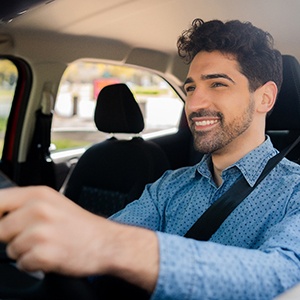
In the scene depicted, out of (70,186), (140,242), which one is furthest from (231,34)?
(70,186)

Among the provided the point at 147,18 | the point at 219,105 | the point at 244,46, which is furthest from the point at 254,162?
the point at 147,18

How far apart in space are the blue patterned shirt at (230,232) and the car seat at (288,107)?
28 centimetres

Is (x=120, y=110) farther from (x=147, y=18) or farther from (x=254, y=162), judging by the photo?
(x=254, y=162)

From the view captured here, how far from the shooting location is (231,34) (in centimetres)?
157

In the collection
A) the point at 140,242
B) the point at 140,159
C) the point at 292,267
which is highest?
the point at 140,242

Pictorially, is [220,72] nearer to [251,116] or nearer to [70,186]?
[251,116]

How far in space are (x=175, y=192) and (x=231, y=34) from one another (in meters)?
0.47

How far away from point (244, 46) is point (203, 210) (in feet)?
1.50

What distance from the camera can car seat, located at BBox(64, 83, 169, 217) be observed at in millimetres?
2520

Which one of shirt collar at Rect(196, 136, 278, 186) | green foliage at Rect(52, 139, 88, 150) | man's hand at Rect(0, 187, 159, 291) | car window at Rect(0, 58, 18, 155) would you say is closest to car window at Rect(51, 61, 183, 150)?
green foliage at Rect(52, 139, 88, 150)

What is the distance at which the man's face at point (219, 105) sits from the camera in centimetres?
151

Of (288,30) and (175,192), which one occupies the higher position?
(288,30)

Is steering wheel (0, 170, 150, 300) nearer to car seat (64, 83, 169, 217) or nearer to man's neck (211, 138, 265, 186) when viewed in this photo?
man's neck (211, 138, 265, 186)

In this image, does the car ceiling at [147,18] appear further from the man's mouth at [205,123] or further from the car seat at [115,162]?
the man's mouth at [205,123]
